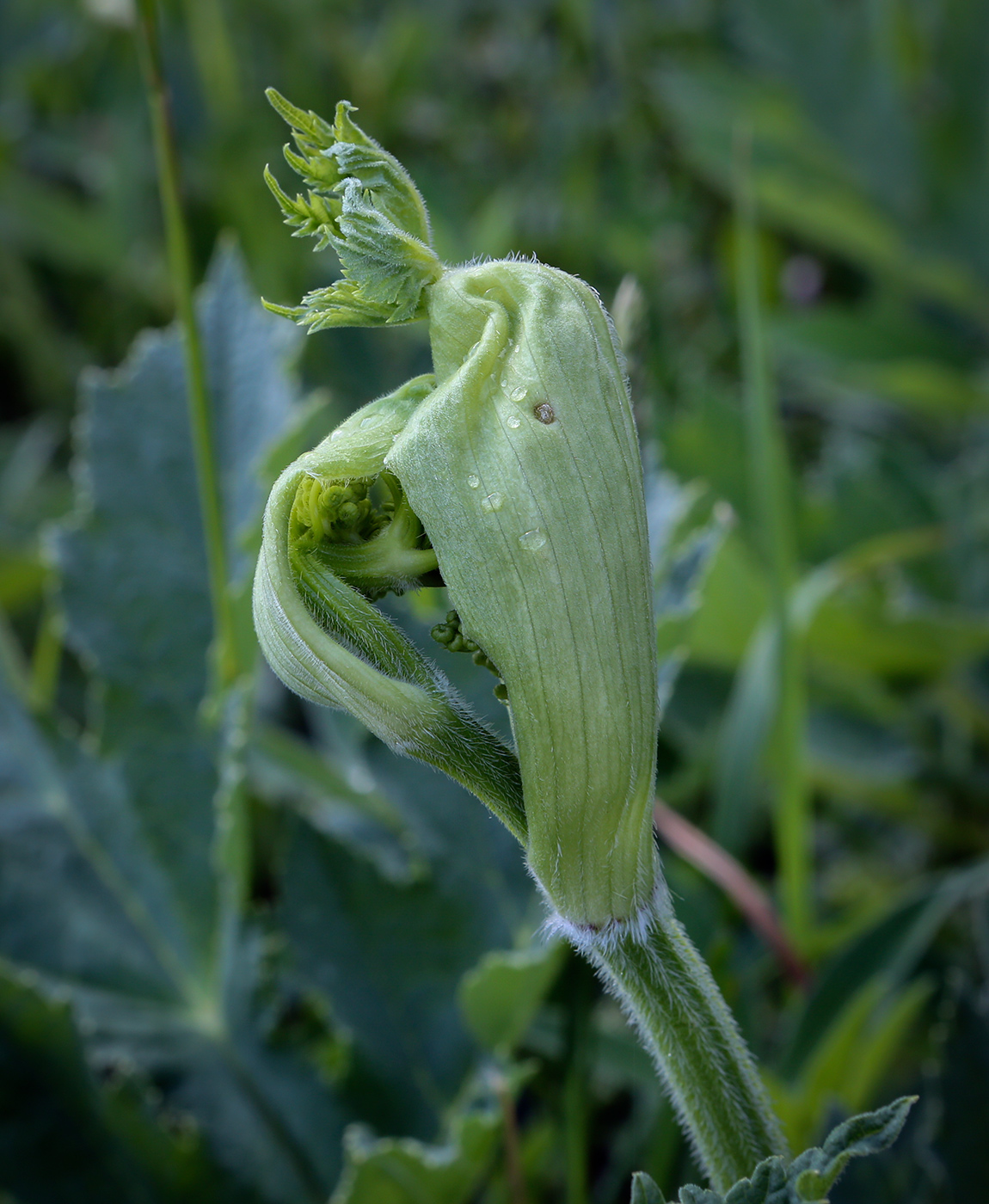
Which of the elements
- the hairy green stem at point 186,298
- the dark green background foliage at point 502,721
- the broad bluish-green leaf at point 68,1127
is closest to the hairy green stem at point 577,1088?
the dark green background foliage at point 502,721

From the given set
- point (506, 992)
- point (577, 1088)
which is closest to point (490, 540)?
point (506, 992)

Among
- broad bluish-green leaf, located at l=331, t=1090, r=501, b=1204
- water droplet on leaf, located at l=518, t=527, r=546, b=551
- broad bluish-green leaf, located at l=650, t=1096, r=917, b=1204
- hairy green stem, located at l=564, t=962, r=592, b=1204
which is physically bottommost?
hairy green stem, located at l=564, t=962, r=592, b=1204

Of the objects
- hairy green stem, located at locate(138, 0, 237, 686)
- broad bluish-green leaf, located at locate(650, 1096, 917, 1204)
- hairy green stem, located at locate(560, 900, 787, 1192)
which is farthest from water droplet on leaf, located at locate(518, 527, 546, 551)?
→ hairy green stem, located at locate(138, 0, 237, 686)

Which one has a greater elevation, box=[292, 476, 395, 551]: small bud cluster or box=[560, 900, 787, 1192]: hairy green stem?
box=[292, 476, 395, 551]: small bud cluster

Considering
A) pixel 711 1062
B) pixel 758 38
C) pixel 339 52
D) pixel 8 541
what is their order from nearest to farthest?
pixel 711 1062
pixel 8 541
pixel 758 38
pixel 339 52

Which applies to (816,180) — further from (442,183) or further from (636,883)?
(636,883)

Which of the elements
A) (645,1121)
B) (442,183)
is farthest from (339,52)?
(645,1121)

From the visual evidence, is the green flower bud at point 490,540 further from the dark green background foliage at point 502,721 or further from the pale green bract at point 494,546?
the dark green background foliage at point 502,721

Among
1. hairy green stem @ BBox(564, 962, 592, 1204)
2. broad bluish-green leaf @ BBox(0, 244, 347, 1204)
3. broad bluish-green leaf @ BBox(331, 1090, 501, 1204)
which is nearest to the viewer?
broad bluish-green leaf @ BBox(331, 1090, 501, 1204)

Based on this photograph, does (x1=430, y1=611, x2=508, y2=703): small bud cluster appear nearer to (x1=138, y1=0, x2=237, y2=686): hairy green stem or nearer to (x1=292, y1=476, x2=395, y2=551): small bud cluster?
(x1=292, y1=476, x2=395, y2=551): small bud cluster
